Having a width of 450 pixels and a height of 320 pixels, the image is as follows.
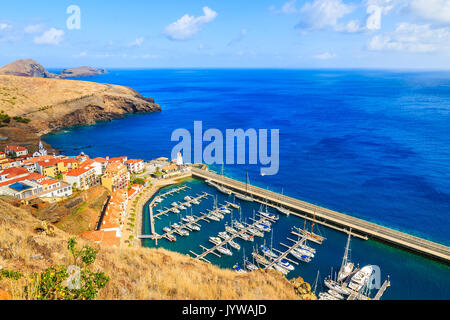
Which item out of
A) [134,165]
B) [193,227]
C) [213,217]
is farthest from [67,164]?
[213,217]

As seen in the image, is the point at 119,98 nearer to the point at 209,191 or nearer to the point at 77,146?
the point at 77,146

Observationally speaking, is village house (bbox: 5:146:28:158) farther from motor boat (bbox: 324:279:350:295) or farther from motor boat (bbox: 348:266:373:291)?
motor boat (bbox: 348:266:373:291)

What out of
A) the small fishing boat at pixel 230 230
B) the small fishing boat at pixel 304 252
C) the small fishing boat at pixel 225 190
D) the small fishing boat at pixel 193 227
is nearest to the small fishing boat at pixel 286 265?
the small fishing boat at pixel 304 252

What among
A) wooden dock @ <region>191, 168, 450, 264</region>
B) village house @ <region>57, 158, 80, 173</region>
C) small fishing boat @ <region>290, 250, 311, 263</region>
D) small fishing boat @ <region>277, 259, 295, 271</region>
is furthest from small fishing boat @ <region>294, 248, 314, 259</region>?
village house @ <region>57, 158, 80, 173</region>

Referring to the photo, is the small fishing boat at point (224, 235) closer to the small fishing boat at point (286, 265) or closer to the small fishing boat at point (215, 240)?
the small fishing boat at point (215, 240)
